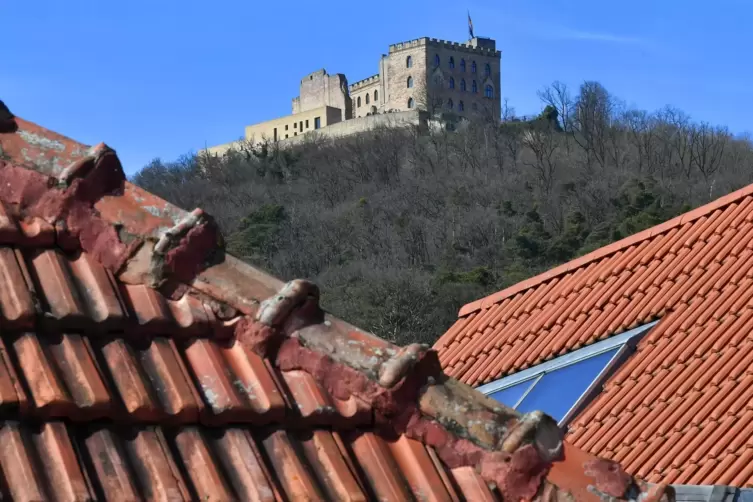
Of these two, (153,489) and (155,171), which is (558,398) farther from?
(155,171)

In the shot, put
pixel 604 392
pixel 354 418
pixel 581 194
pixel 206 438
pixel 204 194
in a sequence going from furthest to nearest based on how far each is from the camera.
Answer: pixel 204 194, pixel 581 194, pixel 604 392, pixel 354 418, pixel 206 438

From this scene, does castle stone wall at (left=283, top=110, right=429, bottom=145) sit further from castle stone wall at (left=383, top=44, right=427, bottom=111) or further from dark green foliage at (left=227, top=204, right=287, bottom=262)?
dark green foliage at (left=227, top=204, right=287, bottom=262)

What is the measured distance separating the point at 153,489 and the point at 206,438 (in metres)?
0.28

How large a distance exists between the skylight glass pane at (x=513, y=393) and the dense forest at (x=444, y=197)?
4165 cm

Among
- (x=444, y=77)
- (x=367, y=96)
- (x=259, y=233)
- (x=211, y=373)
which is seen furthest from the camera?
(x=367, y=96)

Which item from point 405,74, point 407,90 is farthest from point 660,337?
point 405,74

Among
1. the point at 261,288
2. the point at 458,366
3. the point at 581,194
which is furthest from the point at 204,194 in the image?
the point at 261,288

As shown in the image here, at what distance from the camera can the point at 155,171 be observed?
93.4 metres

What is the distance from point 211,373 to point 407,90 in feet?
340

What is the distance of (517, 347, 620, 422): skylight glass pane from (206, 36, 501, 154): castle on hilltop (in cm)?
9320

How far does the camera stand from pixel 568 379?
975 cm

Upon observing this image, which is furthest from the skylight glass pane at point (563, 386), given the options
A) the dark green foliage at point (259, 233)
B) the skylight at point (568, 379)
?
the dark green foliage at point (259, 233)

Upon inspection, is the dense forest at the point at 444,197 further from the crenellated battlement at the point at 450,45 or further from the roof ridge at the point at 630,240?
the roof ridge at the point at 630,240

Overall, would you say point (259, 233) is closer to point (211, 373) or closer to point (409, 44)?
point (409, 44)
